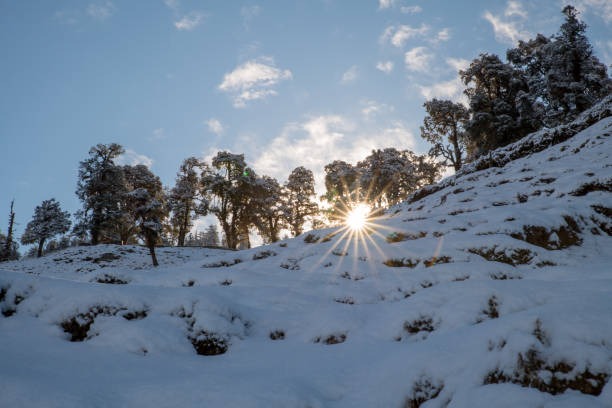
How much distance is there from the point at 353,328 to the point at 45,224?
47245 mm

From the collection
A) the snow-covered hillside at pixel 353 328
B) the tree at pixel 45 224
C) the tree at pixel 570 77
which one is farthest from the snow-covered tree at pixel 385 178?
the tree at pixel 45 224

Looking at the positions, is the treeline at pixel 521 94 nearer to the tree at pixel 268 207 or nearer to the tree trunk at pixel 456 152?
the tree trunk at pixel 456 152

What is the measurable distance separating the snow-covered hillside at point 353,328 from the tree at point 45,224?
128 ft

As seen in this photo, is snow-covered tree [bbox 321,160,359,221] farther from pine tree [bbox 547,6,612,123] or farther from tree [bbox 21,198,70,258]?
tree [bbox 21,198,70,258]

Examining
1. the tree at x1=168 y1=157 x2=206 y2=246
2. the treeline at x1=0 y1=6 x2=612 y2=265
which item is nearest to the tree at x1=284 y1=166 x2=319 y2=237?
the treeline at x1=0 y1=6 x2=612 y2=265

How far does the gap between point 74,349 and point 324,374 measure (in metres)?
3.57

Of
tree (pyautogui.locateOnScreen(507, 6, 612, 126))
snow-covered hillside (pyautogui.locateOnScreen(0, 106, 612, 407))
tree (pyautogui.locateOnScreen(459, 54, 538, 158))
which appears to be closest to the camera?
snow-covered hillside (pyautogui.locateOnScreen(0, 106, 612, 407))

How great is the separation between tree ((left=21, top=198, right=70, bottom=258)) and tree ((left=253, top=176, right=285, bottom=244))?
25435 millimetres

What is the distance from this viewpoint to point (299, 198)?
1511 inches

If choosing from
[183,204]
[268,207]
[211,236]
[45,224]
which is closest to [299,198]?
[268,207]

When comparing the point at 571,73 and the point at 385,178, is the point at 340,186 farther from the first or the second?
the point at 571,73

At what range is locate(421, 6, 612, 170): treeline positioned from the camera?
27.0m

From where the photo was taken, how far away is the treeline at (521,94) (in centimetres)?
2695

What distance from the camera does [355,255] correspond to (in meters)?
11.6
